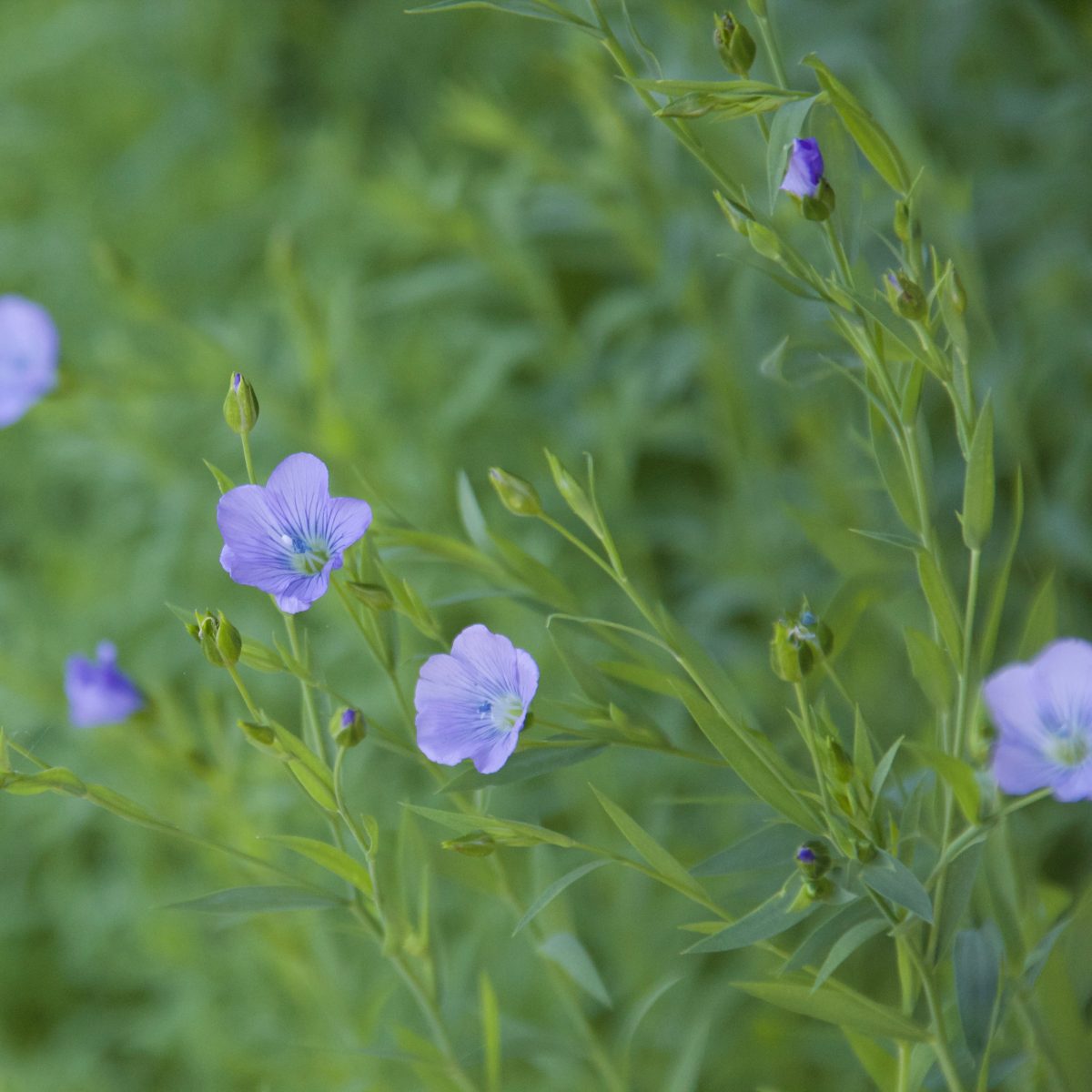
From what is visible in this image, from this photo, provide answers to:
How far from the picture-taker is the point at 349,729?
15.1 inches

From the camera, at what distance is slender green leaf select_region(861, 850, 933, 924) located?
343mm

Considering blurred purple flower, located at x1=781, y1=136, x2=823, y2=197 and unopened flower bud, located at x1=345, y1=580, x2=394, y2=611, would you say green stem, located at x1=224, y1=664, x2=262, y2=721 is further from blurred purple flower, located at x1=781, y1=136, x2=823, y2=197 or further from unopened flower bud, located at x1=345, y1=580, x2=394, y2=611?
blurred purple flower, located at x1=781, y1=136, x2=823, y2=197

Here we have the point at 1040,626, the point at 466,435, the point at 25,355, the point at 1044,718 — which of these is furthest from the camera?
the point at 466,435

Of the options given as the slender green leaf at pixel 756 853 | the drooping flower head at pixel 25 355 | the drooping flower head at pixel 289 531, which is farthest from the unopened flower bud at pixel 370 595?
the drooping flower head at pixel 25 355

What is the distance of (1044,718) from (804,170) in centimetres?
18

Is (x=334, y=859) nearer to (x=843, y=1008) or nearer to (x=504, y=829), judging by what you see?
(x=504, y=829)

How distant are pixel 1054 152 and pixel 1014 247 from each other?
0.15 m

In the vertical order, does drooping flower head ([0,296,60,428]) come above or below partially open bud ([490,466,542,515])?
below

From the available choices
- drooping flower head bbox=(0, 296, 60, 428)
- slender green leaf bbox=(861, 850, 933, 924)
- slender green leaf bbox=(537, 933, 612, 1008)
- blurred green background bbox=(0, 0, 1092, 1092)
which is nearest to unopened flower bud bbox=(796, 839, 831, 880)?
slender green leaf bbox=(861, 850, 933, 924)

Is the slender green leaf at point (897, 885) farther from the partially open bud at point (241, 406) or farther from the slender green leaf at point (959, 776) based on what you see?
the partially open bud at point (241, 406)

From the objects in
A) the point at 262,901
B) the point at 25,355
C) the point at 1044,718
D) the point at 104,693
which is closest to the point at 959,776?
the point at 1044,718

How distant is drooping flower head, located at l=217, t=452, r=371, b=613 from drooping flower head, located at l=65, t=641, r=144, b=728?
0.58 feet

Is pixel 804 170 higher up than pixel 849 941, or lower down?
higher up

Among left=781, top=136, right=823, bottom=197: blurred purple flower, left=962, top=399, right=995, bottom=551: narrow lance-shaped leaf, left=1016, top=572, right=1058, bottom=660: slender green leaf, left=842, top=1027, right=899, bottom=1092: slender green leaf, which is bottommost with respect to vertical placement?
left=842, top=1027, right=899, bottom=1092: slender green leaf
